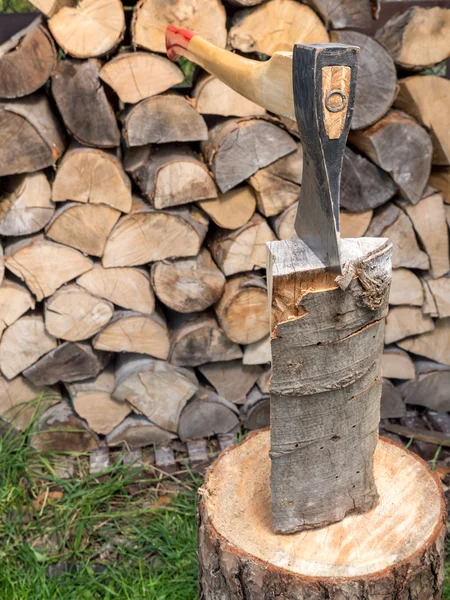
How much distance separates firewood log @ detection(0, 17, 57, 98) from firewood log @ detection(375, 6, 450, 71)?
1148 millimetres

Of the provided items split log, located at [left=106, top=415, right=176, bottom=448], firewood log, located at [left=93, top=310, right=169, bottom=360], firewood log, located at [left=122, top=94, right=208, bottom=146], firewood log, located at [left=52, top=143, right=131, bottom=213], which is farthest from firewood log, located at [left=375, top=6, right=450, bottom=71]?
split log, located at [left=106, top=415, right=176, bottom=448]

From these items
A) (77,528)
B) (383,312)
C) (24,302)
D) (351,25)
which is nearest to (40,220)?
(24,302)

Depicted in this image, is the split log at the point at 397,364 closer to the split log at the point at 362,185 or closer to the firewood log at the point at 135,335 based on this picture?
the split log at the point at 362,185

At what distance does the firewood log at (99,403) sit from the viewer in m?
2.71

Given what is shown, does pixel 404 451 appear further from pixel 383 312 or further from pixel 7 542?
pixel 7 542

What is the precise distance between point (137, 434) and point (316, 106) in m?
1.89

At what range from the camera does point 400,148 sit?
2408 millimetres

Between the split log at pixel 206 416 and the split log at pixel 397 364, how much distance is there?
0.65 metres

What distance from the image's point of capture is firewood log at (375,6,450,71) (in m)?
2.30

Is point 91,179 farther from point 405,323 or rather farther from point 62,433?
point 405,323

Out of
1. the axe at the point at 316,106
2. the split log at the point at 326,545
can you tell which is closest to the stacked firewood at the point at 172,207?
the axe at the point at 316,106

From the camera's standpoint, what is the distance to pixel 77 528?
240 centimetres

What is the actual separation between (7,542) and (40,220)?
1.11 m

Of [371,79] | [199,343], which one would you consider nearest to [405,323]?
[199,343]
